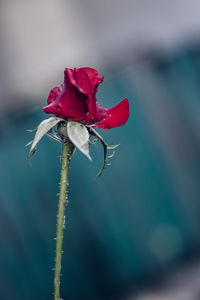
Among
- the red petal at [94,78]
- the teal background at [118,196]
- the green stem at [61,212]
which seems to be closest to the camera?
the green stem at [61,212]

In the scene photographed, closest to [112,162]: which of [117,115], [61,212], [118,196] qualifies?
[118,196]

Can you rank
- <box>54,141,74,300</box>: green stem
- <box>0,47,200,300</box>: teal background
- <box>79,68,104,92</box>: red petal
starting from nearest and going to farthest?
1. <box>54,141,74,300</box>: green stem
2. <box>79,68,104,92</box>: red petal
3. <box>0,47,200,300</box>: teal background

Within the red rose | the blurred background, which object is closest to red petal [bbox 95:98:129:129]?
the red rose

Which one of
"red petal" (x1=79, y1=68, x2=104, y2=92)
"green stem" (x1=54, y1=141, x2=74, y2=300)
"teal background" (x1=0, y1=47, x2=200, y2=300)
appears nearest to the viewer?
"green stem" (x1=54, y1=141, x2=74, y2=300)

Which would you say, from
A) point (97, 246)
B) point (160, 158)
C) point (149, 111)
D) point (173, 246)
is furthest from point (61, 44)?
point (173, 246)

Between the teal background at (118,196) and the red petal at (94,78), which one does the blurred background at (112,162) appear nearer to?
the teal background at (118,196)

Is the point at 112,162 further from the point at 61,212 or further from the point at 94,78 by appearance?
the point at 61,212

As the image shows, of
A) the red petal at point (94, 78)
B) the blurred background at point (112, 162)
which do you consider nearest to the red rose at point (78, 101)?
the red petal at point (94, 78)

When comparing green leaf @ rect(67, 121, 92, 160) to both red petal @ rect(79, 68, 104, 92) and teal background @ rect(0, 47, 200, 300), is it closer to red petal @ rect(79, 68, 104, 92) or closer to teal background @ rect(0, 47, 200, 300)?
red petal @ rect(79, 68, 104, 92)
